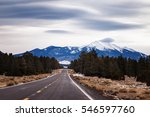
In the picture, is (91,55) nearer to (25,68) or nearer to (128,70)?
(25,68)

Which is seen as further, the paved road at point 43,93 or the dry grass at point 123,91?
the dry grass at point 123,91

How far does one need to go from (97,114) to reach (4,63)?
12201cm

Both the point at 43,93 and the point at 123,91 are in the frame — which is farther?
the point at 123,91

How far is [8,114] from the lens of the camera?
14.3 m

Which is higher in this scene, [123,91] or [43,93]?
[43,93]

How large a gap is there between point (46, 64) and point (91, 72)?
249ft

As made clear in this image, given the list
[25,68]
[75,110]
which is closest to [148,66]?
[25,68]

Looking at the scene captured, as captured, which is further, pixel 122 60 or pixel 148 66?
pixel 122 60

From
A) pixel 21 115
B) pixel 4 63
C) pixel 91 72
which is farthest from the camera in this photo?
pixel 4 63

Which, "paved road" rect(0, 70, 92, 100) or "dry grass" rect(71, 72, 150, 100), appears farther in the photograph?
"dry grass" rect(71, 72, 150, 100)

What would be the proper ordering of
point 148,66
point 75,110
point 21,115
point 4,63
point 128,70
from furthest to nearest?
point 128,70 → point 148,66 → point 4,63 → point 75,110 → point 21,115

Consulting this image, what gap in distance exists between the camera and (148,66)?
A: 14912cm

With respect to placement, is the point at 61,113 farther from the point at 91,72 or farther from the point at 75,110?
the point at 91,72

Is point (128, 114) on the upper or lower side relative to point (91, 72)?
upper
